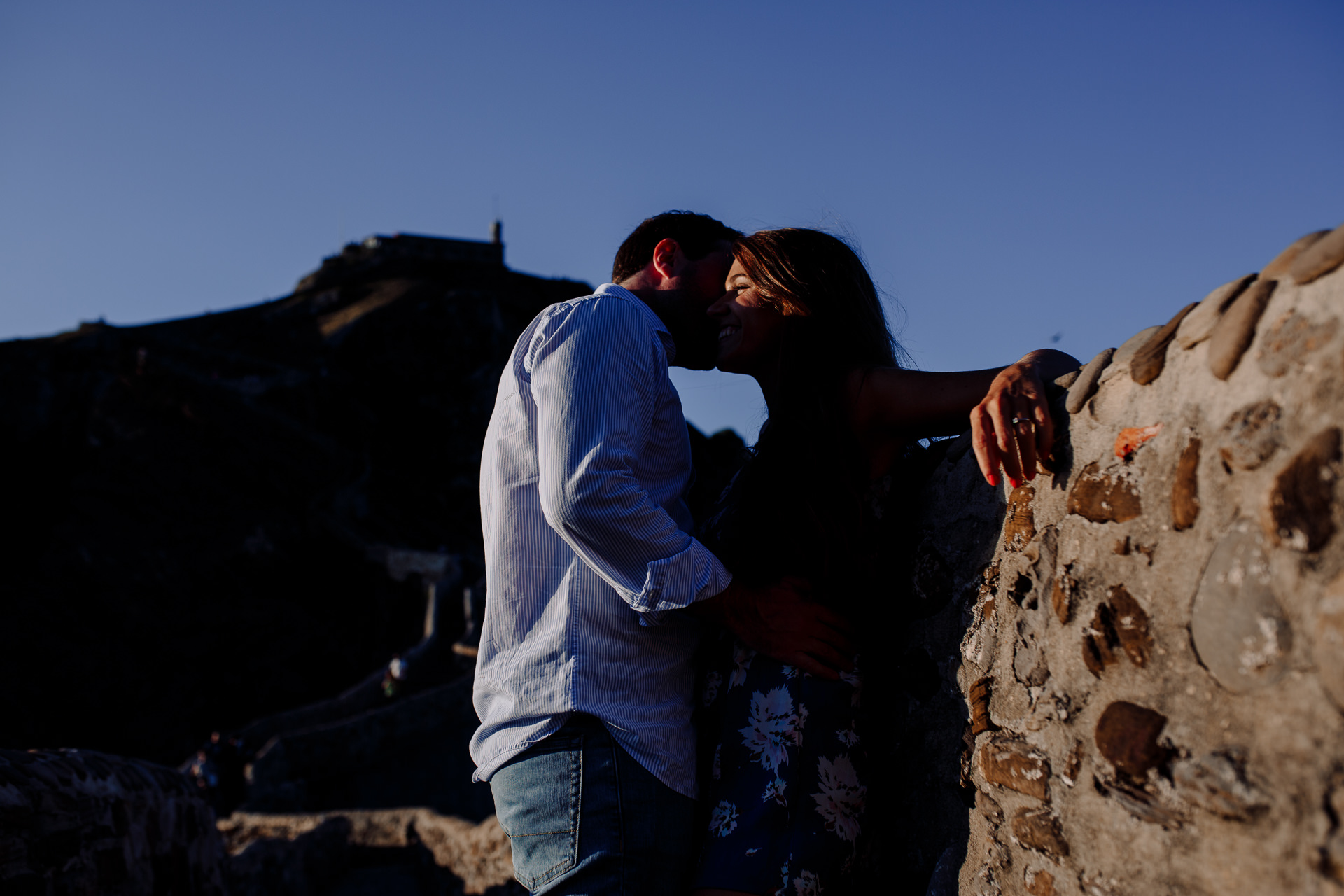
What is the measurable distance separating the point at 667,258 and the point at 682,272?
0.06m

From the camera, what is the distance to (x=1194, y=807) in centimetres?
111

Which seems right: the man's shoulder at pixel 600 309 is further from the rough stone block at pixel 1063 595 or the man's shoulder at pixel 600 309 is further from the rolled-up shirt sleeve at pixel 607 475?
the rough stone block at pixel 1063 595

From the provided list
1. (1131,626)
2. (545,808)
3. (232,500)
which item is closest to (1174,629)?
(1131,626)

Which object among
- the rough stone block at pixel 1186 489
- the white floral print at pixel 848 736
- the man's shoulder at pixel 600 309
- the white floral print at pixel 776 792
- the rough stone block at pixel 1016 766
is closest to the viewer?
the rough stone block at pixel 1186 489

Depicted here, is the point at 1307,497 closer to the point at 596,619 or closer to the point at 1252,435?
the point at 1252,435

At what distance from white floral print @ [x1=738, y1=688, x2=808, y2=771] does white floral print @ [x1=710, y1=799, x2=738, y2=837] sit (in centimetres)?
10

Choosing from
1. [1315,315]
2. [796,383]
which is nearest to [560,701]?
Result: [796,383]

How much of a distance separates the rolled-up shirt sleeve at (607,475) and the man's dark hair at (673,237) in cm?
72

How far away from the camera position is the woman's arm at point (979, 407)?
156 cm

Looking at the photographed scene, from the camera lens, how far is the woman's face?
7.00 ft

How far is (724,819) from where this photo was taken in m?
1.69

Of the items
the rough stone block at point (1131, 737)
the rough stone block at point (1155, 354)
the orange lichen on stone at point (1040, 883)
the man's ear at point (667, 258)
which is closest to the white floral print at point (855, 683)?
the orange lichen on stone at point (1040, 883)

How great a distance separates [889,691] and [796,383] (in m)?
0.71

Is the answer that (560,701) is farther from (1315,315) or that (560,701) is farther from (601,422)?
(1315,315)
